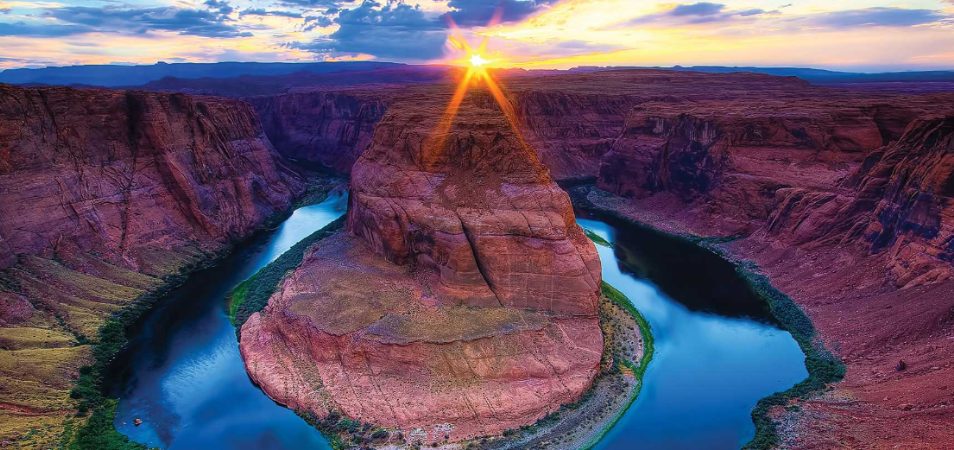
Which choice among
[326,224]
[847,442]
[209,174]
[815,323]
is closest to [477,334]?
[847,442]

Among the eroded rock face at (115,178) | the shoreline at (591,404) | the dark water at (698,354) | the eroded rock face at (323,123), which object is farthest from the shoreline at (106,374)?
the eroded rock face at (323,123)

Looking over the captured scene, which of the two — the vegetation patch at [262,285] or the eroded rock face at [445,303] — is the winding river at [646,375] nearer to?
the vegetation patch at [262,285]

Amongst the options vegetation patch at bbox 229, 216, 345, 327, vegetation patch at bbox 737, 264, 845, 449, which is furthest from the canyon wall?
vegetation patch at bbox 737, 264, 845, 449

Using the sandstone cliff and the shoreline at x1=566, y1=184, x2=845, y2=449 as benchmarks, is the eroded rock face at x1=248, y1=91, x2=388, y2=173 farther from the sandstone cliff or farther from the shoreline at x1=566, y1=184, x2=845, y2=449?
the shoreline at x1=566, y1=184, x2=845, y2=449

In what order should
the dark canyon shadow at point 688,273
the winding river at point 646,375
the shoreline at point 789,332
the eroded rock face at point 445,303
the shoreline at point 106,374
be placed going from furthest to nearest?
the dark canyon shadow at point 688,273, the eroded rock face at point 445,303, the winding river at point 646,375, the shoreline at point 789,332, the shoreline at point 106,374

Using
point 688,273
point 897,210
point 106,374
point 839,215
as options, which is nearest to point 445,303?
point 106,374

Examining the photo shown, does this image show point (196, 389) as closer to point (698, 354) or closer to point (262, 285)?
point (262, 285)

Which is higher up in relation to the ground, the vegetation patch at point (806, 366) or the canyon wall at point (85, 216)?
the canyon wall at point (85, 216)
